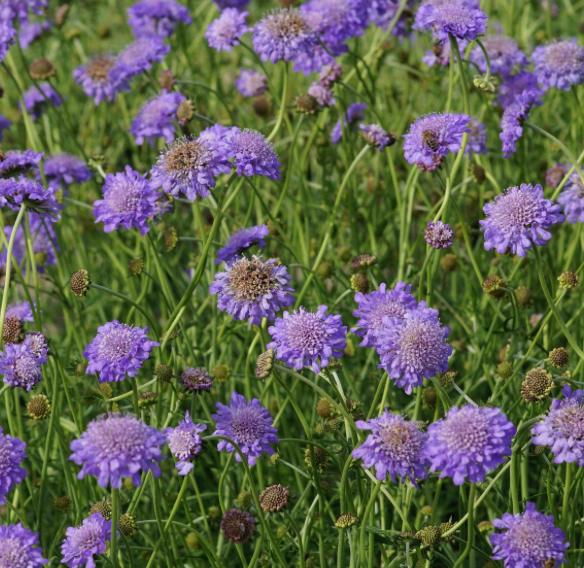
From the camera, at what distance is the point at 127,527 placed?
79.0 inches

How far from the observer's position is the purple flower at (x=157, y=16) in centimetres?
368

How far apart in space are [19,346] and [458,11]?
1608 millimetres

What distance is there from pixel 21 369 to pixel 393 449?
101 cm

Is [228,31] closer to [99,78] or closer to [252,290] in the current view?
[99,78]

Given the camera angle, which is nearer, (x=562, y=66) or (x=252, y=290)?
(x=252, y=290)

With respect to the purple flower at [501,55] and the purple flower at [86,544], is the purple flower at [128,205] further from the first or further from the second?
the purple flower at [501,55]

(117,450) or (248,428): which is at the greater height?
(117,450)

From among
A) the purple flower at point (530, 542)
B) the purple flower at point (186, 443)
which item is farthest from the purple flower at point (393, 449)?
the purple flower at point (186, 443)

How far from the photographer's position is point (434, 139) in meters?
2.16

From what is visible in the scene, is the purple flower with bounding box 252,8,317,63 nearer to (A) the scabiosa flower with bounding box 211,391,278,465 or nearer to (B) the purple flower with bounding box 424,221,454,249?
(B) the purple flower with bounding box 424,221,454,249

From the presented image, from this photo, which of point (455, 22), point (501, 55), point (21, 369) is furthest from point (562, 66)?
point (21, 369)

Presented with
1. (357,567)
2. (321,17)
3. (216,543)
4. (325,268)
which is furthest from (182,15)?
(357,567)

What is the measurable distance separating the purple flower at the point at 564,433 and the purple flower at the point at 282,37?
1558 millimetres

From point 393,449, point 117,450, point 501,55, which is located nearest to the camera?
point 117,450
